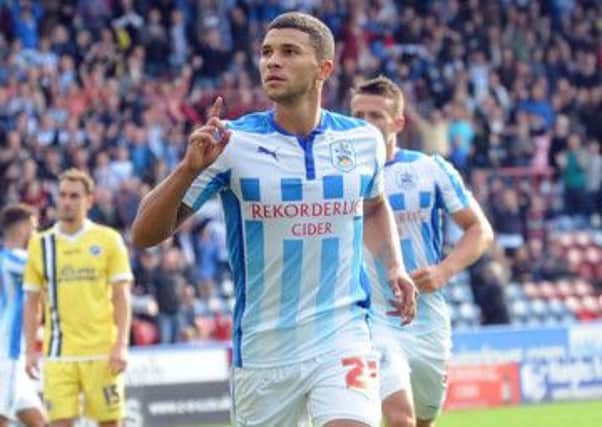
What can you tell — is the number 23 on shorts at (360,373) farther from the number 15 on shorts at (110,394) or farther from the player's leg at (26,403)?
the player's leg at (26,403)

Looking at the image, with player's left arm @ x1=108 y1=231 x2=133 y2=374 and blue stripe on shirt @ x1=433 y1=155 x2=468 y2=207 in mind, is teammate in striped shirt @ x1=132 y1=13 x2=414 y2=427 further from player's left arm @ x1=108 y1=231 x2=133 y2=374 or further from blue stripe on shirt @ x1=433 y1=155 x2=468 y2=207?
player's left arm @ x1=108 y1=231 x2=133 y2=374

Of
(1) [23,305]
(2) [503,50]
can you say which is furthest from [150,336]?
(2) [503,50]

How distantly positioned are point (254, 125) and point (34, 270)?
538 centimetres

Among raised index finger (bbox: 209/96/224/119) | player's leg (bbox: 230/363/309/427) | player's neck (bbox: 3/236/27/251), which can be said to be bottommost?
player's leg (bbox: 230/363/309/427)

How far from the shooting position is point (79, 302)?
43.0ft

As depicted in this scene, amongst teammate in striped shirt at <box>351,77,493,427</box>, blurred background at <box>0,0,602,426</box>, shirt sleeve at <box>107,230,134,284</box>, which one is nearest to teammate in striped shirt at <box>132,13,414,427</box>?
teammate in striped shirt at <box>351,77,493,427</box>

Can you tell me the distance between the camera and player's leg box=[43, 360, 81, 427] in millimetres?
12914

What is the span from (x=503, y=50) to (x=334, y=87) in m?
4.39

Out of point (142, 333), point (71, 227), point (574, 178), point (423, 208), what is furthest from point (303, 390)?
point (574, 178)

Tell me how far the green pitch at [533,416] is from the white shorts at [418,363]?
7.50 metres

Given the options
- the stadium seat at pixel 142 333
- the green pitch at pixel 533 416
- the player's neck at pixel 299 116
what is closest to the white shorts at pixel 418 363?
the player's neck at pixel 299 116

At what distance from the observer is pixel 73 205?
13.0 m

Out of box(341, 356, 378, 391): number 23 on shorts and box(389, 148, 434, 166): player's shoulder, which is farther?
box(389, 148, 434, 166): player's shoulder

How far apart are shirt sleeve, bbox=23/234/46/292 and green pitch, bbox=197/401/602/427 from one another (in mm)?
6305
